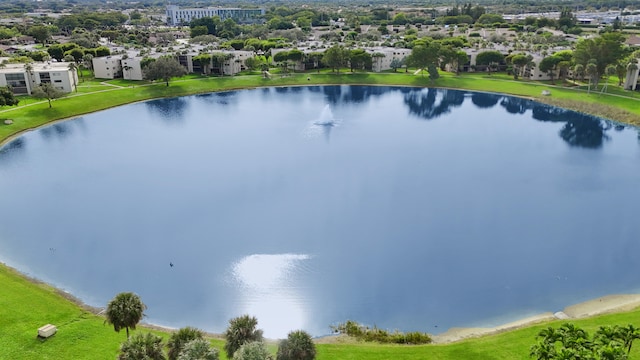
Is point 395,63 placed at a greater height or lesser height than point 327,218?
greater

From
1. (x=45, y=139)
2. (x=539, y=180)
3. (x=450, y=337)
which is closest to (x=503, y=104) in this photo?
(x=539, y=180)

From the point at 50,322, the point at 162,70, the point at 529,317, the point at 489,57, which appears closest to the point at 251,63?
the point at 162,70

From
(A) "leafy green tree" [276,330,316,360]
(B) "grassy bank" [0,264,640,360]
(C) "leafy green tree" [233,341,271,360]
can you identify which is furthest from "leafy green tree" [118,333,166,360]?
(B) "grassy bank" [0,264,640,360]

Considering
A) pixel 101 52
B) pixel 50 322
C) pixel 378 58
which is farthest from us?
pixel 378 58

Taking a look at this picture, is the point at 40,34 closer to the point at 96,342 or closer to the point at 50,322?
the point at 50,322

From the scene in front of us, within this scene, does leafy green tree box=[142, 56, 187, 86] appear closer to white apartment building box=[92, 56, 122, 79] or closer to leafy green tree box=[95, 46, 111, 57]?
white apartment building box=[92, 56, 122, 79]
